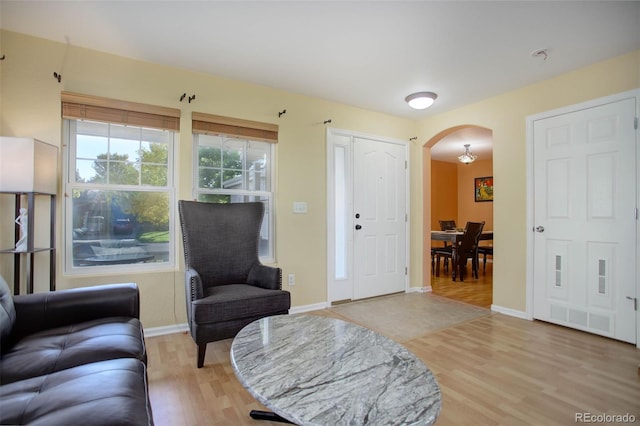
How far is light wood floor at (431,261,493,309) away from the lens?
3.87 metres

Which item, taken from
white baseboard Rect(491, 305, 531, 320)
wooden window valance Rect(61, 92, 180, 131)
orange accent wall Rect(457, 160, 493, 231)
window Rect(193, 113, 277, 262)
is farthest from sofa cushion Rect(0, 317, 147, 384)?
orange accent wall Rect(457, 160, 493, 231)

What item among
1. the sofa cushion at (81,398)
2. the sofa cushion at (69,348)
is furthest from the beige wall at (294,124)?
the sofa cushion at (81,398)

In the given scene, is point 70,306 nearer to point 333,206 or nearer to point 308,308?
point 308,308

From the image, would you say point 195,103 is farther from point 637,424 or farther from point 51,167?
point 637,424

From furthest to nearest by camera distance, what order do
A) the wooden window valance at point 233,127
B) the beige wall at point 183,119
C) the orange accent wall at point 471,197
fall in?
the orange accent wall at point 471,197
the wooden window valance at point 233,127
the beige wall at point 183,119

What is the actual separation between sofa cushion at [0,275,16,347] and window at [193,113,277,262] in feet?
5.27

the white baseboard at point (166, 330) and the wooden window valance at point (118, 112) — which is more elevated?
the wooden window valance at point (118, 112)

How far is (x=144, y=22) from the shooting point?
218cm

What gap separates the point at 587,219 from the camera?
2.79 meters

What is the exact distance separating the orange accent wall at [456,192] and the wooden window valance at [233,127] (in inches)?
211

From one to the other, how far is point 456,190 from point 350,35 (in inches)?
261

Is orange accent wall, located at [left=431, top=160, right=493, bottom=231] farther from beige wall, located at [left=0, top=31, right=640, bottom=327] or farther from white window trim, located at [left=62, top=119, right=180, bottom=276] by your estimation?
white window trim, located at [left=62, top=119, right=180, bottom=276]

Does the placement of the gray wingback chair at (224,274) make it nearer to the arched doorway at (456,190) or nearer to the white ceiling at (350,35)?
the white ceiling at (350,35)

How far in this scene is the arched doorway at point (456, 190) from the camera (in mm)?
4391
